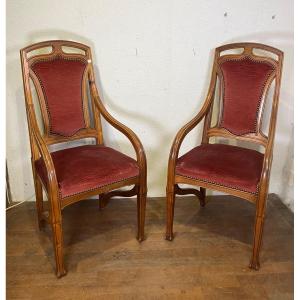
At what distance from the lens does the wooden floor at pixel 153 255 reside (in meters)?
1.63

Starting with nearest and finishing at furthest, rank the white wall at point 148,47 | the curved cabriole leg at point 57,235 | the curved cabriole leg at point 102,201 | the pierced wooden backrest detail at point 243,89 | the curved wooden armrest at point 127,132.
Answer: the curved cabriole leg at point 57,235 → the curved wooden armrest at point 127,132 → the pierced wooden backrest detail at point 243,89 → the white wall at point 148,47 → the curved cabriole leg at point 102,201

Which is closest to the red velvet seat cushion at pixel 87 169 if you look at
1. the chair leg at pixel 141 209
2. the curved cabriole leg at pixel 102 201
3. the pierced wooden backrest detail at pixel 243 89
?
the chair leg at pixel 141 209

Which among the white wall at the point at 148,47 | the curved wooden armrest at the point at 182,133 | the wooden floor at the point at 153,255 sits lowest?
the wooden floor at the point at 153,255

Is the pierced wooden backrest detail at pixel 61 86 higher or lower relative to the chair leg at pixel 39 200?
higher

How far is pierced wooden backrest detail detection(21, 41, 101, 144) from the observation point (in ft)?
5.98

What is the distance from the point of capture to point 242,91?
1967mm

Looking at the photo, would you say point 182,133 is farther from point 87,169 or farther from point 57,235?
point 57,235

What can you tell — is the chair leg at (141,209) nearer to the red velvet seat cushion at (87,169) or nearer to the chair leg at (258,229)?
the red velvet seat cushion at (87,169)

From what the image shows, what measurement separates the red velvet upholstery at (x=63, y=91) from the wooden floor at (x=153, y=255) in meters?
0.67

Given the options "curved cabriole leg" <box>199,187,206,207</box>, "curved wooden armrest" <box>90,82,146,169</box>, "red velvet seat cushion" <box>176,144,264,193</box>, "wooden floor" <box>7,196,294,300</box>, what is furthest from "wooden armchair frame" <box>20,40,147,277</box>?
"curved cabriole leg" <box>199,187,206,207</box>

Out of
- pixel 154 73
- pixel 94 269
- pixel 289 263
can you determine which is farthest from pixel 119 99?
pixel 289 263

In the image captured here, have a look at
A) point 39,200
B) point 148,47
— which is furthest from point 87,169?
point 148,47

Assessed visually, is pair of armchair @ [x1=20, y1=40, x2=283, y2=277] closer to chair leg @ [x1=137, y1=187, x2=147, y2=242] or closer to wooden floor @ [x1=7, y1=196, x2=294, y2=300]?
chair leg @ [x1=137, y1=187, x2=147, y2=242]

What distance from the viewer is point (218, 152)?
6.29ft
